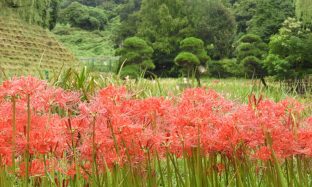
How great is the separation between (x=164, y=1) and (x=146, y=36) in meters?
4.56

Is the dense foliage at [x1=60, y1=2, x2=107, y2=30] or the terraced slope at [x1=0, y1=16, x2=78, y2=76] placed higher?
the dense foliage at [x1=60, y1=2, x2=107, y2=30]

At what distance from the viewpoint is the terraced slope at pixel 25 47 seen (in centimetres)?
1975

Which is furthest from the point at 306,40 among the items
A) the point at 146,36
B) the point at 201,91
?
the point at 201,91

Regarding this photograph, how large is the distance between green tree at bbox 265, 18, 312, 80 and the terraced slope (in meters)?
9.61

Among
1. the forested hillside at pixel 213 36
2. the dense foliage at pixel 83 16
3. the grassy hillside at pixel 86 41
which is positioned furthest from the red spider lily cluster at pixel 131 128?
the dense foliage at pixel 83 16

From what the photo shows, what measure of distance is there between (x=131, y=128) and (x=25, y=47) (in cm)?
2074

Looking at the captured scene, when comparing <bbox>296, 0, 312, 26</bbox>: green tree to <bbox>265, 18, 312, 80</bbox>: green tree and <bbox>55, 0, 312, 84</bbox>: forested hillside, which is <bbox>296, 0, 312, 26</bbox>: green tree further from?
<bbox>55, 0, 312, 84</bbox>: forested hillside

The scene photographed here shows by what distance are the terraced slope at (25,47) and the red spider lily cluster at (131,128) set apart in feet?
57.1

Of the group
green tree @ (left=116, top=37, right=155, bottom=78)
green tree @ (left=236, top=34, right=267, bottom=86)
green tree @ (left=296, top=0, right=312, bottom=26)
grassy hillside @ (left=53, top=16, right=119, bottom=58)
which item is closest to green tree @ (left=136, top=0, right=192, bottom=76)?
green tree @ (left=116, top=37, right=155, bottom=78)

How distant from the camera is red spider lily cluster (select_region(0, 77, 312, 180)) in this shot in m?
1.27

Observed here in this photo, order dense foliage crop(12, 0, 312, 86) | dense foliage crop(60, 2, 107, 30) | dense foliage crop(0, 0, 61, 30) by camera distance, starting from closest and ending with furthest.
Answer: dense foliage crop(0, 0, 61, 30) < dense foliage crop(12, 0, 312, 86) < dense foliage crop(60, 2, 107, 30)

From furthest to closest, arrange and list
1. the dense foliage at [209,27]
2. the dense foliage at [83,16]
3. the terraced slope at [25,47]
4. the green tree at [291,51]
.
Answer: the dense foliage at [83,16]
the dense foliage at [209,27]
the green tree at [291,51]
the terraced slope at [25,47]

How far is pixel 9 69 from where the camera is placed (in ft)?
61.0

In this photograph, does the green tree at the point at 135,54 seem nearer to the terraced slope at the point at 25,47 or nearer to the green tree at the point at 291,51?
the terraced slope at the point at 25,47
